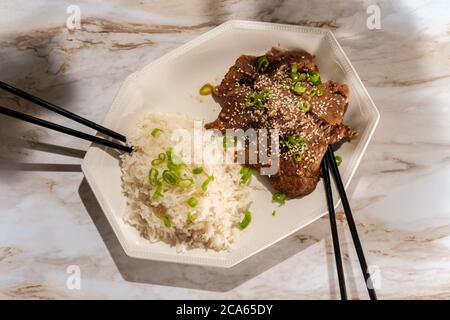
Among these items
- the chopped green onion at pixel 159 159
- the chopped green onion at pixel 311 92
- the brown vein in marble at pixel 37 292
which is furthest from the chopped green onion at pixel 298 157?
the brown vein in marble at pixel 37 292

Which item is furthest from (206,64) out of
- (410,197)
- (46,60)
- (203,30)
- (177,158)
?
(410,197)

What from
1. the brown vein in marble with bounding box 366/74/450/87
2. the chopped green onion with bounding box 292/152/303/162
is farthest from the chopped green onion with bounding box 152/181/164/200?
the brown vein in marble with bounding box 366/74/450/87

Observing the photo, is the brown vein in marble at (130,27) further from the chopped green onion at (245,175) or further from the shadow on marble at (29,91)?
the chopped green onion at (245,175)

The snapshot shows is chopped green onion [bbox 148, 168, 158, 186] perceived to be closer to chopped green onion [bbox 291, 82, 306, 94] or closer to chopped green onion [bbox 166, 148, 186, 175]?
chopped green onion [bbox 166, 148, 186, 175]

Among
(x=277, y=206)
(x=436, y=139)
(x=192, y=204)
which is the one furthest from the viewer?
(x=436, y=139)

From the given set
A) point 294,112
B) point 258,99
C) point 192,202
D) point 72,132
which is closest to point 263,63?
point 258,99

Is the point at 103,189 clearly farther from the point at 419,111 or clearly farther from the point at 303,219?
the point at 419,111

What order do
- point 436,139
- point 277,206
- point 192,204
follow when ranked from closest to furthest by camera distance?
1. point 192,204
2. point 277,206
3. point 436,139
